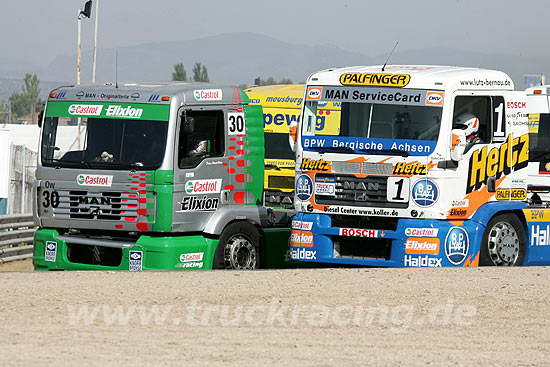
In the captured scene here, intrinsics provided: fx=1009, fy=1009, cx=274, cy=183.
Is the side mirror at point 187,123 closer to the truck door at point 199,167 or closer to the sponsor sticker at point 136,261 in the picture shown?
the truck door at point 199,167

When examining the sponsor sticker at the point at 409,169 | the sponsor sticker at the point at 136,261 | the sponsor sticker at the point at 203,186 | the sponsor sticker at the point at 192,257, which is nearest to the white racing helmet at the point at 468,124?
the sponsor sticker at the point at 409,169

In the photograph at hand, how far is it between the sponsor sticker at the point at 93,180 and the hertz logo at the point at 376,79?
11.3 ft

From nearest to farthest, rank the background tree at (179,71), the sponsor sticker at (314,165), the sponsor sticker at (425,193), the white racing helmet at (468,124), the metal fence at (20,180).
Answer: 1. the sponsor sticker at (425,193)
2. the white racing helmet at (468,124)
3. the sponsor sticker at (314,165)
4. the metal fence at (20,180)
5. the background tree at (179,71)

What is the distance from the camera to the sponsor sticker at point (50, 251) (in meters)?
13.7

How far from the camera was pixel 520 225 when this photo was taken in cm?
1438

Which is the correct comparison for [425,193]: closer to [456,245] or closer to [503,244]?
[456,245]

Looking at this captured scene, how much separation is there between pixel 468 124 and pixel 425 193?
114 cm

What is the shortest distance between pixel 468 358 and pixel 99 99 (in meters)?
7.07

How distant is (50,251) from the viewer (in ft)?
45.1

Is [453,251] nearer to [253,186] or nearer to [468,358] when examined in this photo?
[253,186]

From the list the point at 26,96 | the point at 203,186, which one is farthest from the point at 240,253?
the point at 26,96

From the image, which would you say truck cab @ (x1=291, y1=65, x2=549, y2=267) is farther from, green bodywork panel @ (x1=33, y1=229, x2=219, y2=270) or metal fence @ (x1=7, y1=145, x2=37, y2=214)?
metal fence @ (x1=7, y1=145, x2=37, y2=214)

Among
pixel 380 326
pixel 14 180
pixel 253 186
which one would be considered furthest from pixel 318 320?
pixel 14 180

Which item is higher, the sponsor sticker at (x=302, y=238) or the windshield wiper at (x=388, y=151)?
the windshield wiper at (x=388, y=151)
